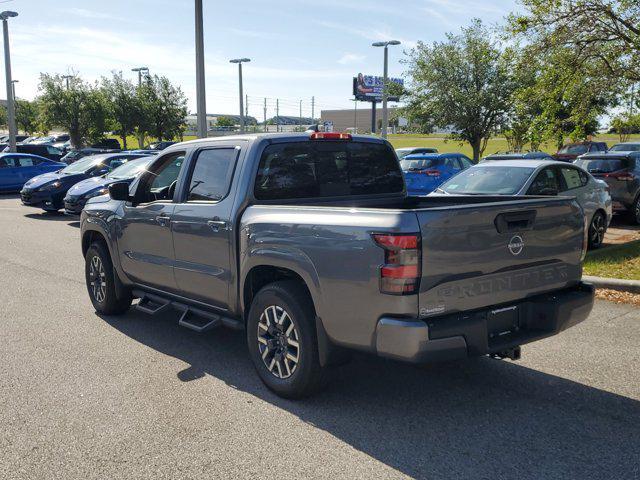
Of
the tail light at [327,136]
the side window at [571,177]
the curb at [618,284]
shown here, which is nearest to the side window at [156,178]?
the tail light at [327,136]

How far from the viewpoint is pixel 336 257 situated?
3.86 metres

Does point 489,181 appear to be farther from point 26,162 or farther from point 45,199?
point 26,162

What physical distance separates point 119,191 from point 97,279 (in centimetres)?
145

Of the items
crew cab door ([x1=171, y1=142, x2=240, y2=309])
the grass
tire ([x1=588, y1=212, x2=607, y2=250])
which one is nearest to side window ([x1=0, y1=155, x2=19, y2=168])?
crew cab door ([x1=171, y1=142, x2=240, y2=309])

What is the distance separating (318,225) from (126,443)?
5.86 feet

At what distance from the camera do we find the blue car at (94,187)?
47.3 feet

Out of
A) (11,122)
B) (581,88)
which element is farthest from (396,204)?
(11,122)

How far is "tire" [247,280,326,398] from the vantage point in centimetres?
418

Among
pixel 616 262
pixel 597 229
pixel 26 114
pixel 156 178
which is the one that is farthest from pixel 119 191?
pixel 26 114

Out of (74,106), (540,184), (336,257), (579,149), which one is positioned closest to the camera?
Answer: (336,257)

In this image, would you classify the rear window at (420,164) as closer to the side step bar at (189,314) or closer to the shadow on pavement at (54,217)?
the shadow on pavement at (54,217)

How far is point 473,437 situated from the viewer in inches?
148

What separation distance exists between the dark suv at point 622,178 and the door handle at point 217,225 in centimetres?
1077

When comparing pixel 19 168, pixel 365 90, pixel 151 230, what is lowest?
pixel 19 168
